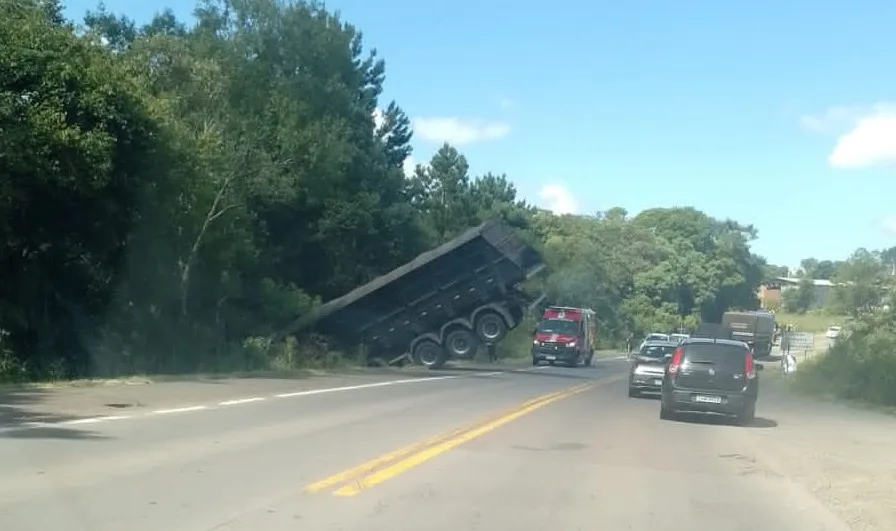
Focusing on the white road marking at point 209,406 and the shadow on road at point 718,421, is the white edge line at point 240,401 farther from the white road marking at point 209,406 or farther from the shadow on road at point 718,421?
the shadow on road at point 718,421

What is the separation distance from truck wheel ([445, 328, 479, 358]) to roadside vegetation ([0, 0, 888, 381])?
3.58m

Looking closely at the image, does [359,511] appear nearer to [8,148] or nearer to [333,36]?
[8,148]

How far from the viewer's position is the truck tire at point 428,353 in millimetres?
39469

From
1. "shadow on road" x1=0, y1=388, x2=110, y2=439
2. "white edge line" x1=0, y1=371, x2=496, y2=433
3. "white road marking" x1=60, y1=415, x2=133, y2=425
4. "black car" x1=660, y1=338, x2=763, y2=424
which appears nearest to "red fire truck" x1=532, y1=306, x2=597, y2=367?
"white edge line" x1=0, y1=371, x2=496, y2=433

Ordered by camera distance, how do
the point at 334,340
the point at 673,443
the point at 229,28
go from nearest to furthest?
the point at 673,443, the point at 334,340, the point at 229,28

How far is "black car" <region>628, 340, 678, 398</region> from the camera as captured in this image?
27.5 m

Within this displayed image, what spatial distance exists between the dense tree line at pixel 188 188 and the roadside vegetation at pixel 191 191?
0.23ft

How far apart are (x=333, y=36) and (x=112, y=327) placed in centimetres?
2503

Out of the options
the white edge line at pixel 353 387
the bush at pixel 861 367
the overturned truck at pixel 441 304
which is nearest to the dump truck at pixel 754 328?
the bush at pixel 861 367

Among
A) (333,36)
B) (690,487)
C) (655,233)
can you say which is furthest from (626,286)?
(690,487)

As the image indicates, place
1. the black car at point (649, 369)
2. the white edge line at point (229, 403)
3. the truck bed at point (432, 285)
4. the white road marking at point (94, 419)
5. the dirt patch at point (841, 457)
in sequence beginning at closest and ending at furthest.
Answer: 1. the dirt patch at point (841, 457)
2. the white edge line at point (229, 403)
3. the white road marking at point (94, 419)
4. the black car at point (649, 369)
5. the truck bed at point (432, 285)

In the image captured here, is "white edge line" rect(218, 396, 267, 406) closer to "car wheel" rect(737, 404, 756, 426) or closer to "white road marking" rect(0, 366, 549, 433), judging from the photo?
"white road marking" rect(0, 366, 549, 433)

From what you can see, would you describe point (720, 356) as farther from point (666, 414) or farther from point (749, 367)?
point (666, 414)

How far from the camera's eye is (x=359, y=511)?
959 centimetres
